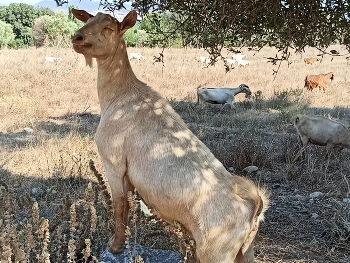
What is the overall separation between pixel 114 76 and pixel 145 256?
1422 mm

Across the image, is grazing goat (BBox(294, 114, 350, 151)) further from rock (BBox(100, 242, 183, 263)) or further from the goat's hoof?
the goat's hoof

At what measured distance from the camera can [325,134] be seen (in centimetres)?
803

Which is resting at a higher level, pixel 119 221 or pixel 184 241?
pixel 184 241

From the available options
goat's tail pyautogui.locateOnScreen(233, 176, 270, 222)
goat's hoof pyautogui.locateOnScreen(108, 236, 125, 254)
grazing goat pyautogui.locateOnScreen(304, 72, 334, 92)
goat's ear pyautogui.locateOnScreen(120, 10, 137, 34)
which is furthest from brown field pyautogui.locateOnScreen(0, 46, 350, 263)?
goat's ear pyautogui.locateOnScreen(120, 10, 137, 34)

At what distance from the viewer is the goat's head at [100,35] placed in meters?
3.16

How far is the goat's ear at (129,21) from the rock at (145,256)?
5.39ft

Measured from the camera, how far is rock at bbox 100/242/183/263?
333cm

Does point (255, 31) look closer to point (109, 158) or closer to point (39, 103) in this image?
point (109, 158)

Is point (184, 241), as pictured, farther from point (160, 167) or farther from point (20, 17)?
point (20, 17)

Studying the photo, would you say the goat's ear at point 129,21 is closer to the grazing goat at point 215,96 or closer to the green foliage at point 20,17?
the grazing goat at point 215,96

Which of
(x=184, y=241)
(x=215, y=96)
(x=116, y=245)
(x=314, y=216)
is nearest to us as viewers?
(x=184, y=241)

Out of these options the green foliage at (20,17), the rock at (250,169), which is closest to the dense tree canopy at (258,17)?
the rock at (250,169)

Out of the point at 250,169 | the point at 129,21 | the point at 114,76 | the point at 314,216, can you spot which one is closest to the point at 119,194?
the point at 114,76

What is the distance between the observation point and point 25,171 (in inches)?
255
